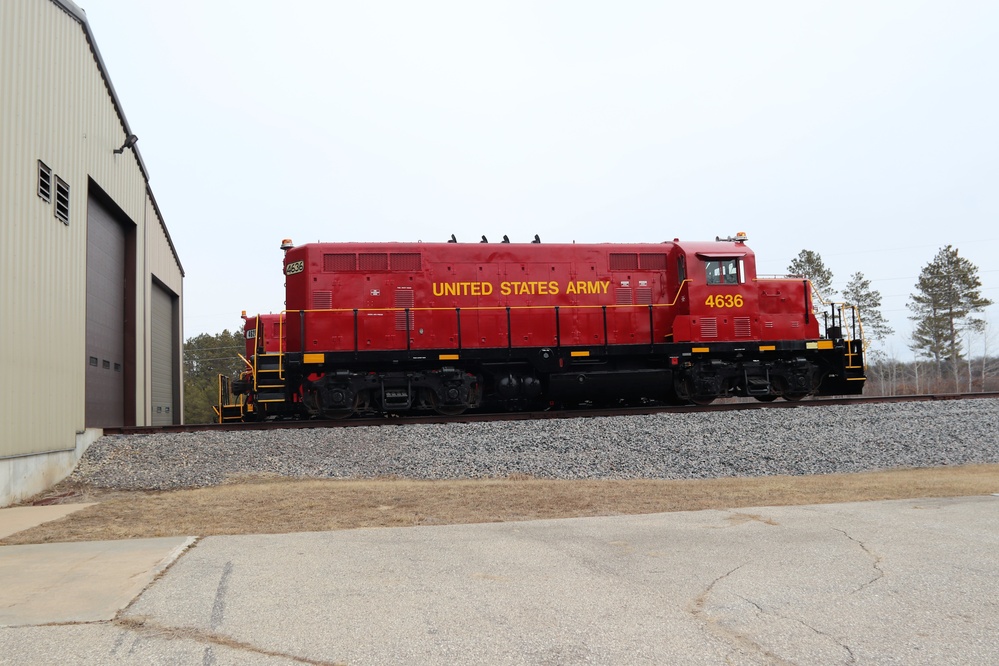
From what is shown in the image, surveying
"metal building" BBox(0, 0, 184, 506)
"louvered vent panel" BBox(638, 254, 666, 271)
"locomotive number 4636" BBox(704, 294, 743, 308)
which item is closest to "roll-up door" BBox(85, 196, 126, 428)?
"metal building" BBox(0, 0, 184, 506)

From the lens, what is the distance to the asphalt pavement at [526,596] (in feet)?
10.7

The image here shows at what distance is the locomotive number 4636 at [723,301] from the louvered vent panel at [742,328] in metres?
0.32

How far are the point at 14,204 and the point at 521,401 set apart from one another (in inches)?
399

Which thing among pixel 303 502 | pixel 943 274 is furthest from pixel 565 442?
pixel 943 274

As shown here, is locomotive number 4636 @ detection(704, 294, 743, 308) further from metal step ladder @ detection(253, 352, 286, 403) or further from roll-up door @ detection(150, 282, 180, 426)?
roll-up door @ detection(150, 282, 180, 426)

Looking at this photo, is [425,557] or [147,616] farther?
[425,557]

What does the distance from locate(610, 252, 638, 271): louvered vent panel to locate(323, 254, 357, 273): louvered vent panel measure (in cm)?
587

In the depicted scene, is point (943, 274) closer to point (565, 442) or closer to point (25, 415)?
point (565, 442)

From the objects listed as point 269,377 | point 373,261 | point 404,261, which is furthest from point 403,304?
point 269,377

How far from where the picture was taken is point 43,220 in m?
10.7

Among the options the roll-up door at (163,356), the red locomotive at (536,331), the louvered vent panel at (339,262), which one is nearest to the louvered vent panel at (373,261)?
the red locomotive at (536,331)

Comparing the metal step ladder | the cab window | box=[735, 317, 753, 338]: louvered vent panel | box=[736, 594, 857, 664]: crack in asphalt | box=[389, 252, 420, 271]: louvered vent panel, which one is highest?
box=[389, 252, 420, 271]: louvered vent panel

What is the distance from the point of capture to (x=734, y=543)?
5395 millimetres

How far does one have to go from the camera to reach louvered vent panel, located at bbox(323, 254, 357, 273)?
15.2 meters
